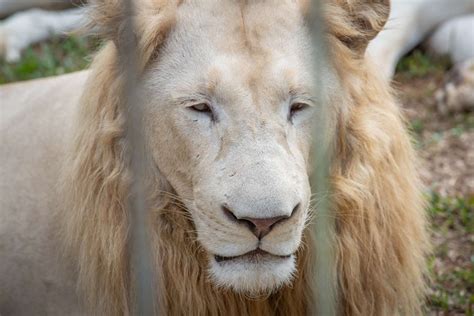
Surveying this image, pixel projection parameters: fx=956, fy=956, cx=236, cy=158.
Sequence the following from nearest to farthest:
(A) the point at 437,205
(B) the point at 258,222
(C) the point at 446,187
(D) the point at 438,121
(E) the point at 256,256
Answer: (B) the point at 258,222, (E) the point at 256,256, (A) the point at 437,205, (C) the point at 446,187, (D) the point at 438,121

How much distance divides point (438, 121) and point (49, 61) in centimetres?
229

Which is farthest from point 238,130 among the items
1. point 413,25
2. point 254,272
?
point 413,25

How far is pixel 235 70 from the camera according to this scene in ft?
8.35

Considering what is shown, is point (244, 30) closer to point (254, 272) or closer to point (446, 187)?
point (254, 272)

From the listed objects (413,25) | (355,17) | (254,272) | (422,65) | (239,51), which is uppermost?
(413,25)

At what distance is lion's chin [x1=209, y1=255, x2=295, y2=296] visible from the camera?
2443 mm

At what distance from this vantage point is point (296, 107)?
8.54 ft

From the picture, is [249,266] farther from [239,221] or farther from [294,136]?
[294,136]

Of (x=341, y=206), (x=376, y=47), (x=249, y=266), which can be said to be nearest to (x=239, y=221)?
(x=249, y=266)

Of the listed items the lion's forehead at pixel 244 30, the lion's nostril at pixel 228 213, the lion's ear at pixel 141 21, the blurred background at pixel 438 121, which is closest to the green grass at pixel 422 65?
the blurred background at pixel 438 121

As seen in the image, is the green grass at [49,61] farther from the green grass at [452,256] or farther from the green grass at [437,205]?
Answer: the green grass at [452,256]

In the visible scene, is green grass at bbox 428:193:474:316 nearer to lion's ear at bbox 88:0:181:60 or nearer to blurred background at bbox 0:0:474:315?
blurred background at bbox 0:0:474:315

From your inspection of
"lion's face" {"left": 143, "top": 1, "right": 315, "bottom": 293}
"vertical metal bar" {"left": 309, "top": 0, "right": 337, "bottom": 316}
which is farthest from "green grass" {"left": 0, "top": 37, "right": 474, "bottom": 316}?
"vertical metal bar" {"left": 309, "top": 0, "right": 337, "bottom": 316}

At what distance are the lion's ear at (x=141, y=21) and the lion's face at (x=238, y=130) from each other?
Answer: 37 millimetres
